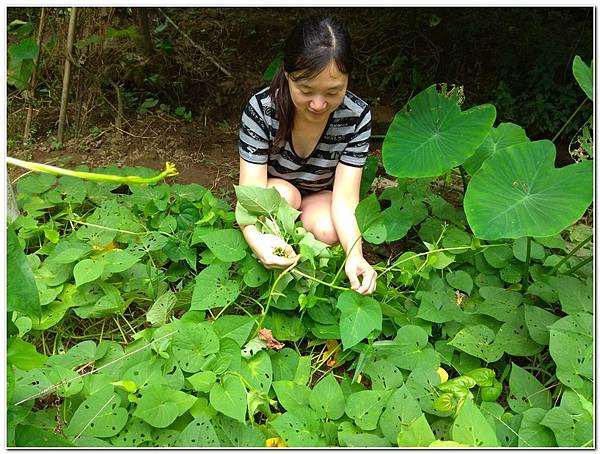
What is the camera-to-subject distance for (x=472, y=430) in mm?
1238

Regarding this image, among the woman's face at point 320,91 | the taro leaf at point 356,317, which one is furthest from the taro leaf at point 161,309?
the woman's face at point 320,91

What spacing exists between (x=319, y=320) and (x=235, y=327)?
0.25 metres

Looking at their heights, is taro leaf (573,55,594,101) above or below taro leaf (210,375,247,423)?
above

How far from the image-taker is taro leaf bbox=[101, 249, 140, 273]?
1.64 metres

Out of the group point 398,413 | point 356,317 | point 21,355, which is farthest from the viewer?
point 356,317

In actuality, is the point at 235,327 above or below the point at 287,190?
below

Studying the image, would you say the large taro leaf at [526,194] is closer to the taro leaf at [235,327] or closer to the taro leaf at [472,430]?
the taro leaf at [472,430]

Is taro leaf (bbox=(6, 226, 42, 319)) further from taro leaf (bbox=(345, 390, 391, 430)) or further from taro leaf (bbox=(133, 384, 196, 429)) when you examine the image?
taro leaf (bbox=(345, 390, 391, 430))

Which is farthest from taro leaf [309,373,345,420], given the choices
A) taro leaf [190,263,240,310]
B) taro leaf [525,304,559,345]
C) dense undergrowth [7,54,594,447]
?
taro leaf [525,304,559,345]

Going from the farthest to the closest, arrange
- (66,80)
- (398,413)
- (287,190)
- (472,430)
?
(66,80) < (287,190) < (398,413) < (472,430)

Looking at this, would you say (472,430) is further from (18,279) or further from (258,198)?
(18,279)

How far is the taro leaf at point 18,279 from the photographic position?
2.76ft

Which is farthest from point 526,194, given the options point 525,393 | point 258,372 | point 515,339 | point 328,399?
point 258,372

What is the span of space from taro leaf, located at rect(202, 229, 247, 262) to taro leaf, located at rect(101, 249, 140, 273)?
225 millimetres
